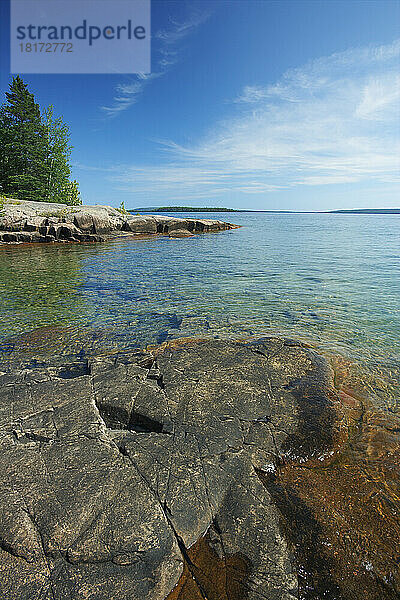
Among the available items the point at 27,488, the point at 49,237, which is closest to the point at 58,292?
the point at 27,488

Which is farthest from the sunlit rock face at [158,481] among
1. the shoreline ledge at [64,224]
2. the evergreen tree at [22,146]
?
the evergreen tree at [22,146]

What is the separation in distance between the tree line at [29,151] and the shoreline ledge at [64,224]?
993 cm

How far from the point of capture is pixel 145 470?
12.8 feet

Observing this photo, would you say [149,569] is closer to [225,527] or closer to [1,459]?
[225,527]

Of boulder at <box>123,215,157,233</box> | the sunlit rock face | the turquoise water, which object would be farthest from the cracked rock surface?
boulder at <box>123,215,157,233</box>

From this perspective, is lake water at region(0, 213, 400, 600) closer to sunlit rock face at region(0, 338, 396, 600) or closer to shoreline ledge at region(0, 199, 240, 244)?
sunlit rock face at region(0, 338, 396, 600)

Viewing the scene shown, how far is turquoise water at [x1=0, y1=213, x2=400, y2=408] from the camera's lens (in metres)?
8.84

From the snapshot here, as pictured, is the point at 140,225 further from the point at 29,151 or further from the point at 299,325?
the point at 299,325

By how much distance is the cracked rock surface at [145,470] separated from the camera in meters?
2.95

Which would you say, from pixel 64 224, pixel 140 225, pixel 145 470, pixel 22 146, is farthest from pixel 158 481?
pixel 22 146

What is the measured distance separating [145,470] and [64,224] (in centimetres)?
3458

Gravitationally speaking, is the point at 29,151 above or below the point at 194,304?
above

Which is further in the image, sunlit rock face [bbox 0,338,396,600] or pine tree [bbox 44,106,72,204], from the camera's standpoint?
pine tree [bbox 44,106,72,204]

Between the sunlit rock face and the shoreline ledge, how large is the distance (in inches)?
1170
